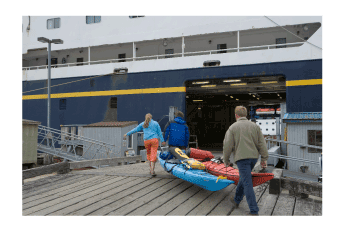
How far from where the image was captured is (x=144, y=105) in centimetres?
1340

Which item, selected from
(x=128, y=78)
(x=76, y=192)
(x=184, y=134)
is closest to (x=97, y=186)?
(x=76, y=192)

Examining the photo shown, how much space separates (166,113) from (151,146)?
25.0ft

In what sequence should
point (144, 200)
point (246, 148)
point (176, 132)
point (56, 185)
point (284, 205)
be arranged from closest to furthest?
point (246, 148) → point (284, 205) → point (144, 200) → point (56, 185) → point (176, 132)

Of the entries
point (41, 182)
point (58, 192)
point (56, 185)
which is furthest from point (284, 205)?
point (41, 182)

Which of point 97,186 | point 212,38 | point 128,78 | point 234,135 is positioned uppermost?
point 212,38

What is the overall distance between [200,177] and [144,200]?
0.97 m

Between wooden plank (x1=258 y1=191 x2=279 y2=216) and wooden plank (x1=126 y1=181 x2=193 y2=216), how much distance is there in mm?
1398

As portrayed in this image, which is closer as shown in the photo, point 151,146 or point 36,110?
point 151,146

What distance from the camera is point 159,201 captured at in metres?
3.99

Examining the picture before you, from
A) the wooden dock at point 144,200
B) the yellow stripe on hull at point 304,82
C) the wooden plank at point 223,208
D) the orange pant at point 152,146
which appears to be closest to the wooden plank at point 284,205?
the wooden dock at point 144,200

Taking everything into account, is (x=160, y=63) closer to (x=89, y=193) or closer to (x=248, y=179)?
(x=89, y=193)

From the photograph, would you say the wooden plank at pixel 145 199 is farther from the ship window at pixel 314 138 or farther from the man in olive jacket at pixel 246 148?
the ship window at pixel 314 138

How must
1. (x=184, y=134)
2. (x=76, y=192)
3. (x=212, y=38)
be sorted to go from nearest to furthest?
(x=76, y=192), (x=184, y=134), (x=212, y=38)

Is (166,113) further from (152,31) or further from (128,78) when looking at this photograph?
(152,31)
